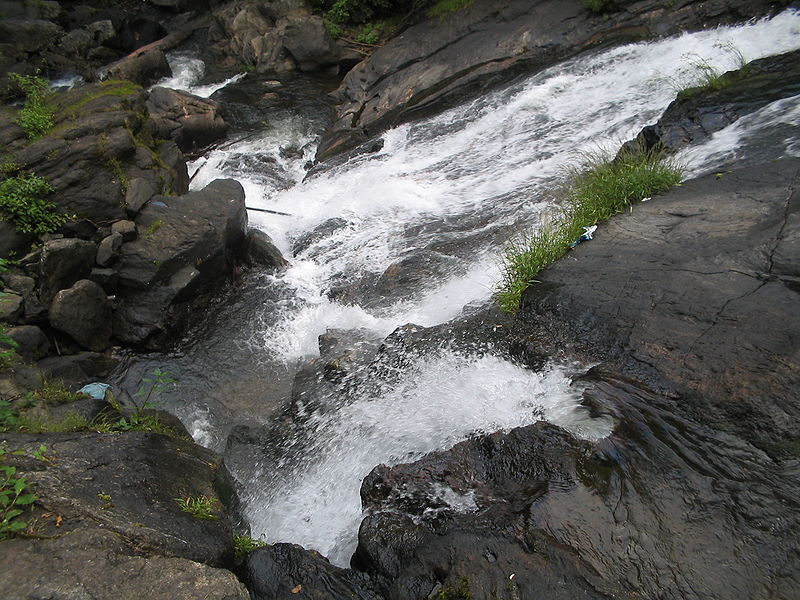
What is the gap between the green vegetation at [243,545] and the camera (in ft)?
12.6

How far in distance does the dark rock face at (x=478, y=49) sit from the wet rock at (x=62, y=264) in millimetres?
5523

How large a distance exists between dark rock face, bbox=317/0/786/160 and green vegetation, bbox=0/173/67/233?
5346mm

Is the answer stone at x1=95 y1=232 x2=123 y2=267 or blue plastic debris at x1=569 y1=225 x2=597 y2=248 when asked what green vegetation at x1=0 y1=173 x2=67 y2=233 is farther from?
blue plastic debris at x1=569 y1=225 x2=597 y2=248

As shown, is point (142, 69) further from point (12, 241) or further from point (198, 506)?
point (198, 506)

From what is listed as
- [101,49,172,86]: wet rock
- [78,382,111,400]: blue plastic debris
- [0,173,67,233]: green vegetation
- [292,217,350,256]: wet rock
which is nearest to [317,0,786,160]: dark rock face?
[292,217,350,256]: wet rock

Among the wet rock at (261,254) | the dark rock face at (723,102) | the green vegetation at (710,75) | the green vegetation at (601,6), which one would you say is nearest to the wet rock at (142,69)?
the wet rock at (261,254)

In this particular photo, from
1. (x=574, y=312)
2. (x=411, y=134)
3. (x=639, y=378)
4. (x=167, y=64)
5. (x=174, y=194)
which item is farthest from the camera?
(x=167, y=64)

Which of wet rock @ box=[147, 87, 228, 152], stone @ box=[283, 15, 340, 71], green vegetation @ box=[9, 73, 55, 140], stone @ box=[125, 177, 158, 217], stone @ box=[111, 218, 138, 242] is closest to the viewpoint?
stone @ box=[111, 218, 138, 242]

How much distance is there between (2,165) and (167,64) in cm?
966

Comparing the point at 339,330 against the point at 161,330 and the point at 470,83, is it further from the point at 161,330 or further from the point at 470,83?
the point at 470,83

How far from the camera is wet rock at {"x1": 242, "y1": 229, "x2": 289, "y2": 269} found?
8336 millimetres

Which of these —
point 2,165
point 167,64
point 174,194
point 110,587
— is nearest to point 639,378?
point 110,587

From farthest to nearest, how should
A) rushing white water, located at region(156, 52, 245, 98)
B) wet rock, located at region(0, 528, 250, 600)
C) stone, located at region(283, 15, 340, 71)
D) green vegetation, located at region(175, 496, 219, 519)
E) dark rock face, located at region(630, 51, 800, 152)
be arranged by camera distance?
rushing white water, located at region(156, 52, 245, 98) → stone, located at region(283, 15, 340, 71) → dark rock face, located at region(630, 51, 800, 152) → green vegetation, located at region(175, 496, 219, 519) → wet rock, located at region(0, 528, 250, 600)

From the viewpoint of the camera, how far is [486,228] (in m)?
7.45
